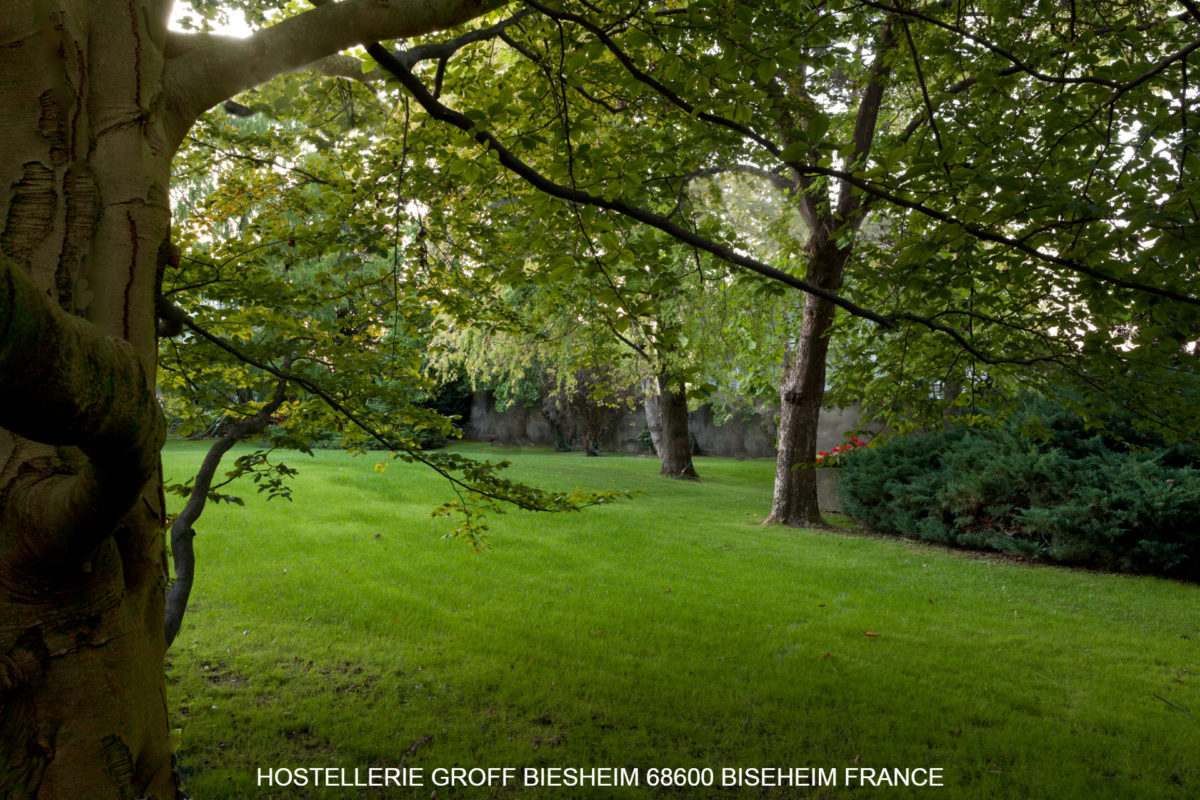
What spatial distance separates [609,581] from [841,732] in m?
3.33

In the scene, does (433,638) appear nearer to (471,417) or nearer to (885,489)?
(885,489)

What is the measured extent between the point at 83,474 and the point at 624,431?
29.4 m

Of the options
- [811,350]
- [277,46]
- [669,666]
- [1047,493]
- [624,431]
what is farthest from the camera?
[624,431]

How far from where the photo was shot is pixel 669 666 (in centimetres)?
471

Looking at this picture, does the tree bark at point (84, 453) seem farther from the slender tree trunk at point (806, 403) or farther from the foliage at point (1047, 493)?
the slender tree trunk at point (806, 403)

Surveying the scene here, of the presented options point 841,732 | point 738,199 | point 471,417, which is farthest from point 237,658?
point 471,417

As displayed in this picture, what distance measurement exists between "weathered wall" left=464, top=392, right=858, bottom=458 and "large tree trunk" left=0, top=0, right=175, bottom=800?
27596mm

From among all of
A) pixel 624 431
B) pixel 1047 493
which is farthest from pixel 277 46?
pixel 624 431

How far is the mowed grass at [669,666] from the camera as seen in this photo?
3.50 metres

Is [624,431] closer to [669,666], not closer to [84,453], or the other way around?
[669,666]

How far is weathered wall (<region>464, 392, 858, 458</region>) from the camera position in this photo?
29641mm

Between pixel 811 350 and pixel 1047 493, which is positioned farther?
pixel 811 350

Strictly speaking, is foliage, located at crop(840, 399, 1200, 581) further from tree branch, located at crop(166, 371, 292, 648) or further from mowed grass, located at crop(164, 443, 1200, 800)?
tree branch, located at crop(166, 371, 292, 648)

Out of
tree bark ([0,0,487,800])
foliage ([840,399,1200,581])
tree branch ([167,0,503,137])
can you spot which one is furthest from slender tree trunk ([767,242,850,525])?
tree bark ([0,0,487,800])
